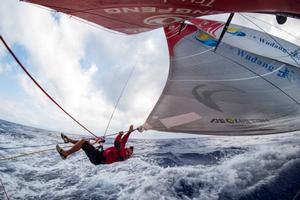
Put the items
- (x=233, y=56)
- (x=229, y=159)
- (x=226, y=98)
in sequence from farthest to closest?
(x=229, y=159), (x=233, y=56), (x=226, y=98)

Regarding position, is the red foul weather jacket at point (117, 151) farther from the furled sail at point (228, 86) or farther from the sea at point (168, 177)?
the sea at point (168, 177)

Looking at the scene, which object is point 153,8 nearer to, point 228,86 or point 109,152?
point 109,152

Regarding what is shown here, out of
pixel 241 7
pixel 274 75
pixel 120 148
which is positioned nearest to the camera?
pixel 241 7

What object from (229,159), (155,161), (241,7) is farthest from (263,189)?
(241,7)

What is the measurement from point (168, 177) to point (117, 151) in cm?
772

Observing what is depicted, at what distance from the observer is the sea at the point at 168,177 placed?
34.3ft

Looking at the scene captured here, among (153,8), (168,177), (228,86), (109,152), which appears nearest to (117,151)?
(109,152)

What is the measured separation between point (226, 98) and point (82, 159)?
495 inches

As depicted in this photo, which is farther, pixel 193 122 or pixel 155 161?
pixel 155 161

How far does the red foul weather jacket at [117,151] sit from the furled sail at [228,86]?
59 cm

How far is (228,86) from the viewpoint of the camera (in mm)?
7504

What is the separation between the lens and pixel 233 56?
855cm

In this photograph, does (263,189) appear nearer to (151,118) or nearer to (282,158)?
(282,158)

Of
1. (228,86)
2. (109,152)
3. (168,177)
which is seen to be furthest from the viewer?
(168,177)
